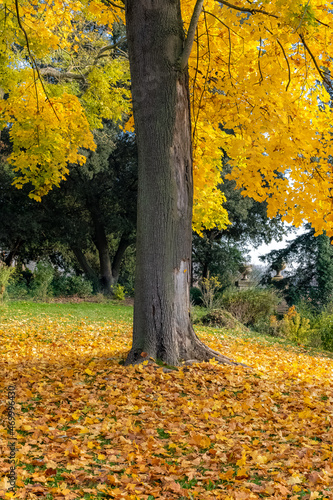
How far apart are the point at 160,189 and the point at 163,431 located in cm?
253

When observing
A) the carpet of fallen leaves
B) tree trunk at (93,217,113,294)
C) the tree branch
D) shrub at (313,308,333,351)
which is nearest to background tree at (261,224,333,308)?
shrub at (313,308,333,351)

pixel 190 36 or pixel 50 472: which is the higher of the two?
pixel 190 36

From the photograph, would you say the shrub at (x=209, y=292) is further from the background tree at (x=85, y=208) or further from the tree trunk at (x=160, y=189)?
the tree trunk at (x=160, y=189)

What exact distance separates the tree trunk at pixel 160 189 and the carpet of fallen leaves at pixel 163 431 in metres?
0.44

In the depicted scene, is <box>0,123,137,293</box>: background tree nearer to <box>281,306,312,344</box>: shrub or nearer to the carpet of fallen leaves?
<box>281,306,312,344</box>: shrub

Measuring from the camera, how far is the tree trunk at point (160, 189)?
4633mm

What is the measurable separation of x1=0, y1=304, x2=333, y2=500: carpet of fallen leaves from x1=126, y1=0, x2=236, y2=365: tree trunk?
44 cm

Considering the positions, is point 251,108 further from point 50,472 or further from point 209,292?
point 209,292

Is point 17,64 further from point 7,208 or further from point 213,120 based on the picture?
point 7,208

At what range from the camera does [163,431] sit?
3281 mm

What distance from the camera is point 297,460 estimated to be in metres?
2.71

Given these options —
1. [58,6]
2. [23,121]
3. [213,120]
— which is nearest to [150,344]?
[213,120]

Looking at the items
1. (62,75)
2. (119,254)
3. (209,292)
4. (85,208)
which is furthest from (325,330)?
(85,208)

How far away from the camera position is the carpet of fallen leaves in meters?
2.44
